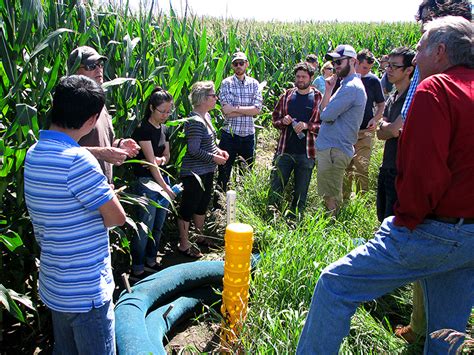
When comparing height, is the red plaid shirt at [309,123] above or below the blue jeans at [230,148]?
above

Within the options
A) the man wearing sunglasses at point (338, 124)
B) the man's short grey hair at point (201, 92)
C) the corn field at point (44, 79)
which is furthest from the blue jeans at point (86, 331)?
the man wearing sunglasses at point (338, 124)

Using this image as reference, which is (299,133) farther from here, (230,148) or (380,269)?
(380,269)

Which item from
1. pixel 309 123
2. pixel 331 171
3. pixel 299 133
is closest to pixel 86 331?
pixel 331 171

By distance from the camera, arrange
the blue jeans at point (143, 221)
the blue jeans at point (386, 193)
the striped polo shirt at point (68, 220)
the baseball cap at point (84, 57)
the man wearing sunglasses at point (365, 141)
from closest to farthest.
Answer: the striped polo shirt at point (68, 220), the baseball cap at point (84, 57), the blue jeans at point (386, 193), the blue jeans at point (143, 221), the man wearing sunglasses at point (365, 141)

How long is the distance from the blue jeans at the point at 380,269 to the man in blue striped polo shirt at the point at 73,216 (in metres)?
0.93

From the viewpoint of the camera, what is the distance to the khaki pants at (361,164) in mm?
5488

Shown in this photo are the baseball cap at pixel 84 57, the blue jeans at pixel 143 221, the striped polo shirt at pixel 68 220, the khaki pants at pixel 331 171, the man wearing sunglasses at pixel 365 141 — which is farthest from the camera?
the man wearing sunglasses at pixel 365 141

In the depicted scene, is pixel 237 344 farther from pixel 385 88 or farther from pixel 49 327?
pixel 385 88

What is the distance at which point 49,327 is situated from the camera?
304 cm

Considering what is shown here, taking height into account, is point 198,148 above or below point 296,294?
above

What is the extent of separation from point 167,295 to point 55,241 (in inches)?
51.1

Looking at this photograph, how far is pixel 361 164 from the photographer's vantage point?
18.2 feet

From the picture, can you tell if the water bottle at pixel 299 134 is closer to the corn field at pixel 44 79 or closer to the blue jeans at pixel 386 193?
the corn field at pixel 44 79

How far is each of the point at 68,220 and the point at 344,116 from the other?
125 inches
